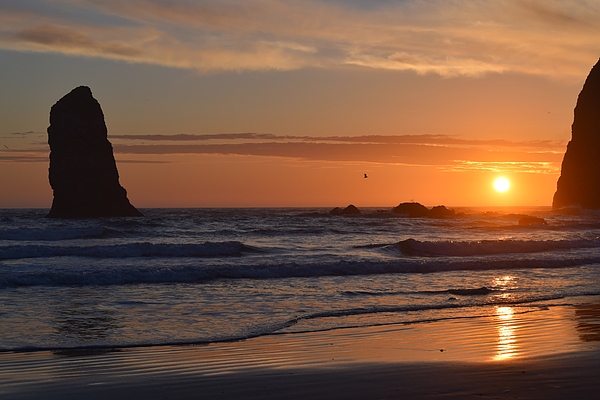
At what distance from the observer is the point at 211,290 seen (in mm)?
16672

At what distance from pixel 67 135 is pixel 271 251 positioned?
49430mm

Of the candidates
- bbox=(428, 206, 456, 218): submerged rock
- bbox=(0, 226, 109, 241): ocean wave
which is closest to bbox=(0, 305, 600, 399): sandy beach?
bbox=(0, 226, 109, 241): ocean wave

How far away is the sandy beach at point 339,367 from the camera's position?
273 inches

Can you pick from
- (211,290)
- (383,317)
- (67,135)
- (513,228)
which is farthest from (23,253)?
(67,135)

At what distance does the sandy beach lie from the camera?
22.7ft

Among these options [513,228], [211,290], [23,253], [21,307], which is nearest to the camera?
[21,307]

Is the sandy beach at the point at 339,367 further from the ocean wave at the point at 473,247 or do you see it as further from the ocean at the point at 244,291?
the ocean wave at the point at 473,247

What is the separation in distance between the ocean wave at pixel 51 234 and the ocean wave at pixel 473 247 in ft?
66.8

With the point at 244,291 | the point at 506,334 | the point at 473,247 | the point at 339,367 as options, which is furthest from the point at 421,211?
the point at 339,367

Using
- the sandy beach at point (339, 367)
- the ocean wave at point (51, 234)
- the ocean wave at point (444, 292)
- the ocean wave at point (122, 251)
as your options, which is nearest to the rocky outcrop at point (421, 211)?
the ocean wave at point (51, 234)

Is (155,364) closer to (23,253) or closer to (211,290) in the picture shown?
(211,290)

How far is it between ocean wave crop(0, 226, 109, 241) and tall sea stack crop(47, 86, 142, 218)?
29.4 meters

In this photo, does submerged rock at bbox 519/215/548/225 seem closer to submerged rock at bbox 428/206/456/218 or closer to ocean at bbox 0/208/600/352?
submerged rock at bbox 428/206/456/218

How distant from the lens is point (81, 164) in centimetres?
7275
